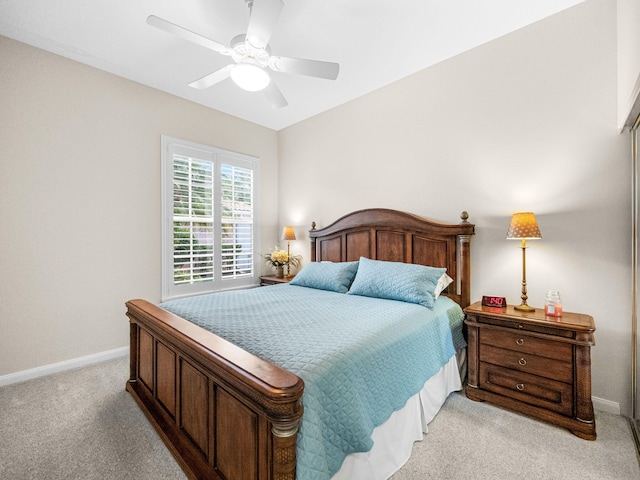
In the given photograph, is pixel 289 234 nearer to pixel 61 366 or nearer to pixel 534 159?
pixel 61 366

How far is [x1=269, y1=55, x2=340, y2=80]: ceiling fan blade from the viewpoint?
6.99 feet

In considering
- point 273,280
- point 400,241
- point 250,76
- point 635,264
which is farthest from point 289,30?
point 635,264

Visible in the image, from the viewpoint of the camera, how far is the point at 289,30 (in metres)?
2.45

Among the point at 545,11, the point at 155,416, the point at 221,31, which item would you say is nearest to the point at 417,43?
the point at 545,11

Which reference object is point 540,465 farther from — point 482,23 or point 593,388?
point 482,23

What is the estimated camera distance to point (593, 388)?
223 centimetres

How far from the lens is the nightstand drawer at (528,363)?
1.98m

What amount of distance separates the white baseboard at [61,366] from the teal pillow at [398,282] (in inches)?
101

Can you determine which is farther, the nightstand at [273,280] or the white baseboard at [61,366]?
the nightstand at [273,280]

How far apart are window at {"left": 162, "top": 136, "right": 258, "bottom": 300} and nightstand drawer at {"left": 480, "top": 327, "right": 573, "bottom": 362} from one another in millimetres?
3109

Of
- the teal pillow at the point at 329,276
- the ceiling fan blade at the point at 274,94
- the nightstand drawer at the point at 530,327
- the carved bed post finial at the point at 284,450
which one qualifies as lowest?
the carved bed post finial at the point at 284,450

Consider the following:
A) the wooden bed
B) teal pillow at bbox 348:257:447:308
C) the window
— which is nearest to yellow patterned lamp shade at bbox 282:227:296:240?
the window

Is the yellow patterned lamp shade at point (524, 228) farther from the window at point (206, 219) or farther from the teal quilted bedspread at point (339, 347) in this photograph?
the window at point (206, 219)

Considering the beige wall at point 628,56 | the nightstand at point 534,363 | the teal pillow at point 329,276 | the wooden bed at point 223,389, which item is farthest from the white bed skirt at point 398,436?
the beige wall at point 628,56
